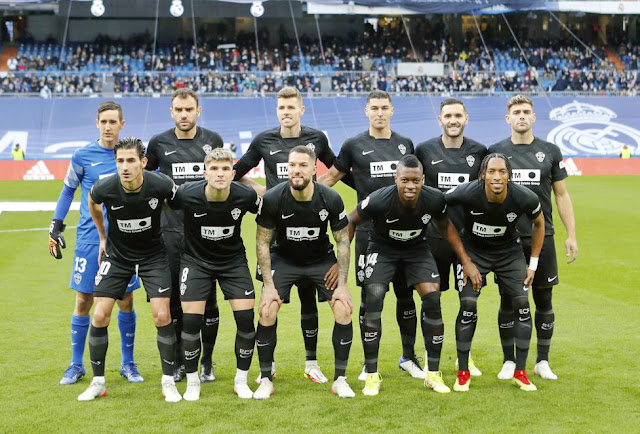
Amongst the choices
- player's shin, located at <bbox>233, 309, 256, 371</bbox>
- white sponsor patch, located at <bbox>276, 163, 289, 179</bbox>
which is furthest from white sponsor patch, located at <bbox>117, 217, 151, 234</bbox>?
white sponsor patch, located at <bbox>276, 163, 289, 179</bbox>

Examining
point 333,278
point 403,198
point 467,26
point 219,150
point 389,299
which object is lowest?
point 389,299

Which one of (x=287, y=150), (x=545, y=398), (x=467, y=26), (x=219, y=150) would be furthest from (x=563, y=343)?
(x=467, y=26)

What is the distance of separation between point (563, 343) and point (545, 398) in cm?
214

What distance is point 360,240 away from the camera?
25.6 feet

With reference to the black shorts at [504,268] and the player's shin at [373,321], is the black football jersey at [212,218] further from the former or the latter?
the black shorts at [504,268]

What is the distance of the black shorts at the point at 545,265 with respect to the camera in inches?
293

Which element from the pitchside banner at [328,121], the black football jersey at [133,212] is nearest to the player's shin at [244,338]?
the black football jersey at [133,212]

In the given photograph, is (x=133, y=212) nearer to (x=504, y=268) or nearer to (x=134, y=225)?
(x=134, y=225)

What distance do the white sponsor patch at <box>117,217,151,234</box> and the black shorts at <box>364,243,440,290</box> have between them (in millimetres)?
2052

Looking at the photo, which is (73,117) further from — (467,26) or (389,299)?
(389,299)

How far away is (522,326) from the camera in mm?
7195

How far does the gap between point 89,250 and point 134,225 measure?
803 millimetres

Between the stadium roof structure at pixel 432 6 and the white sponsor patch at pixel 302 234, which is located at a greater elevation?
the stadium roof structure at pixel 432 6

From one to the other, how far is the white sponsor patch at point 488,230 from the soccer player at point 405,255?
0.67ft
